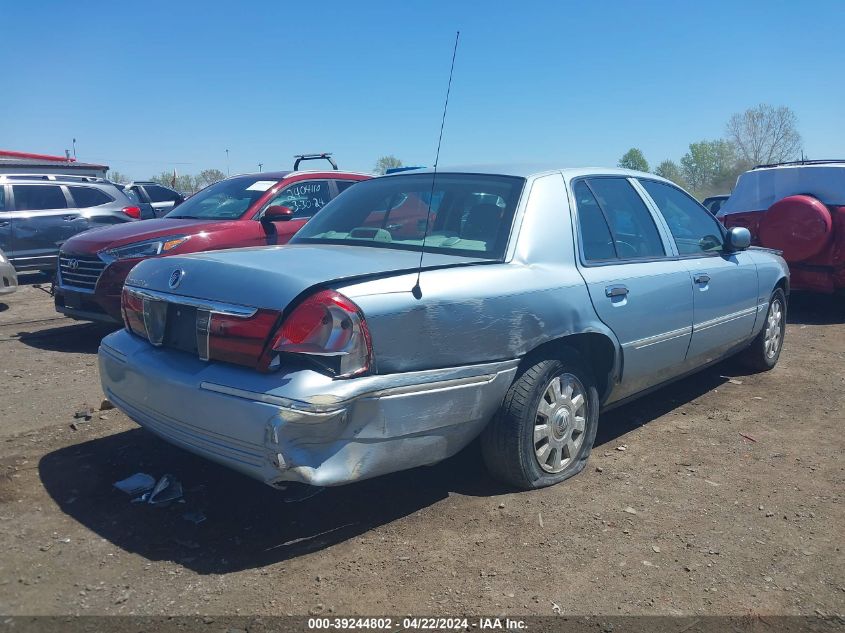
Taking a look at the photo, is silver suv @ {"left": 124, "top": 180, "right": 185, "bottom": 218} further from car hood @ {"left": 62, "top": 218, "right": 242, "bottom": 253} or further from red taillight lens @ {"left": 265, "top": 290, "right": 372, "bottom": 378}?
red taillight lens @ {"left": 265, "top": 290, "right": 372, "bottom": 378}

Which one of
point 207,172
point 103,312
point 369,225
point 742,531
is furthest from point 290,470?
point 207,172

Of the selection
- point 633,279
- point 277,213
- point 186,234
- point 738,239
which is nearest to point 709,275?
point 738,239

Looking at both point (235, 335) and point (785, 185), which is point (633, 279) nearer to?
point (235, 335)

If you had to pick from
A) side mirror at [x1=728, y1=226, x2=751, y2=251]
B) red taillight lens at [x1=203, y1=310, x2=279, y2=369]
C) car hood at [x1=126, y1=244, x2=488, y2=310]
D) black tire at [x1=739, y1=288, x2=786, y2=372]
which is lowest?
black tire at [x1=739, y1=288, x2=786, y2=372]

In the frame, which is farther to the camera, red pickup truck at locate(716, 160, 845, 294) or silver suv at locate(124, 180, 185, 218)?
silver suv at locate(124, 180, 185, 218)

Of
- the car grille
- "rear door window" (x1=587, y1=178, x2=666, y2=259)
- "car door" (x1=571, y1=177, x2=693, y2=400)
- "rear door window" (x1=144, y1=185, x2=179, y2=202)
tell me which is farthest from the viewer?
"rear door window" (x1=144, y1=185, x2=179, y2=202)

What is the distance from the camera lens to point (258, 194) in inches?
305

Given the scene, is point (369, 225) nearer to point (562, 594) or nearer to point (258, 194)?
point (562, 594)

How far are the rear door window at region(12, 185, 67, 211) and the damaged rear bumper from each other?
9711 millimetres

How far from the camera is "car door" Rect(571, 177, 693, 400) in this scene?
421cm

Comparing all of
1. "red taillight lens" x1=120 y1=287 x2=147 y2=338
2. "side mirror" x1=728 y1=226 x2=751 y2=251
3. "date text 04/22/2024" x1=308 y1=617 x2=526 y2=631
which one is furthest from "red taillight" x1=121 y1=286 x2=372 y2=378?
"side mirror" x1=728 y1=226 x2=751 y2=251

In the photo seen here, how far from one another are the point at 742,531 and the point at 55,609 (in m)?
2.96

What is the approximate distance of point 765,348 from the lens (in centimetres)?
633

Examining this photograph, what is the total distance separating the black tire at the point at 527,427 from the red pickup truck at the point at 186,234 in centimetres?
358
